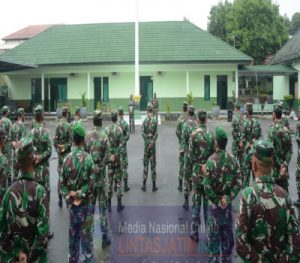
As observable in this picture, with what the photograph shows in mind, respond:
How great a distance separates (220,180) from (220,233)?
67cm

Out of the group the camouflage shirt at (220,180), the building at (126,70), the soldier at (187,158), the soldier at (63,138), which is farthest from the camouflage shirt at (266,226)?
the building at (126,70)

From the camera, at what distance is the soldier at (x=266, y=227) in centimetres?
329

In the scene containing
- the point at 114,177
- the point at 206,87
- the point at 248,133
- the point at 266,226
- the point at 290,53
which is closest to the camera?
the point at 266,226

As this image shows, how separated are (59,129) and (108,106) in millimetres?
20225

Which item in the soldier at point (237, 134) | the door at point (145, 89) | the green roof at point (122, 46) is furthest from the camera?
the door at point (145, 89)

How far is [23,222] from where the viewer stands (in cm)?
360

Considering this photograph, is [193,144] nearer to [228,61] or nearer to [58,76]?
[228,61]

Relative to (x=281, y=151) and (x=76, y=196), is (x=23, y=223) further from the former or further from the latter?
(x=281, y=151)

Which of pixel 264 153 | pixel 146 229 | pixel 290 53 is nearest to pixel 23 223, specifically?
pixel 264 153

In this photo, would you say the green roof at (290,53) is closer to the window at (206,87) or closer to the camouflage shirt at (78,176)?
the window at (206,87)

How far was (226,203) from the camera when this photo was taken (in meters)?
5.12

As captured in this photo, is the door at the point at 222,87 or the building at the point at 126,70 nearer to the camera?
→ the building at the point at 126,70

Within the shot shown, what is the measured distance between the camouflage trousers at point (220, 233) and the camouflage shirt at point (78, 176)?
159 centimetres

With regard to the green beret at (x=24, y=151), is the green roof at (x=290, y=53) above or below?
above
